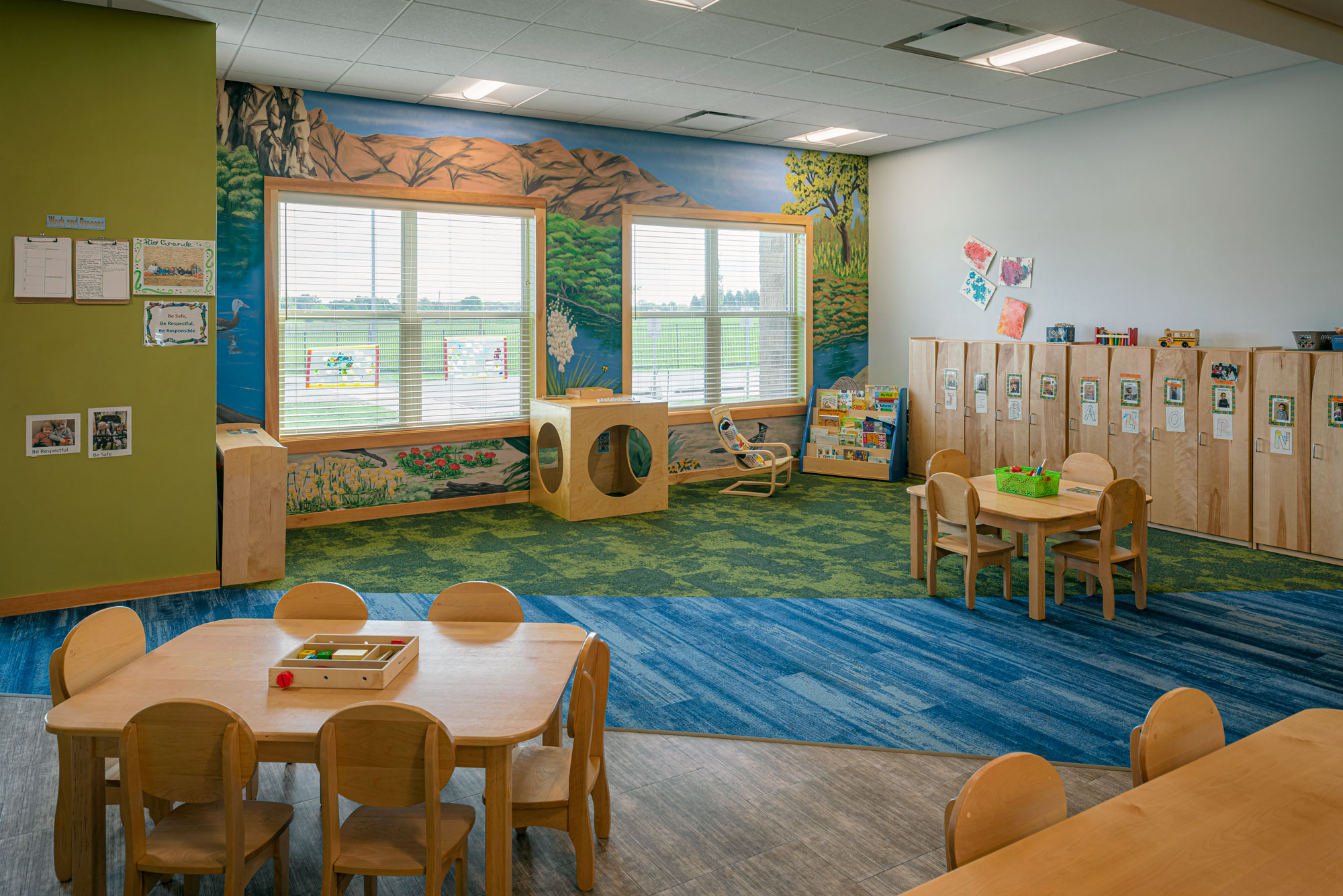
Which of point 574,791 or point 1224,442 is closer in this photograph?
point 574,791

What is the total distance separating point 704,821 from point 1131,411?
5.55 m

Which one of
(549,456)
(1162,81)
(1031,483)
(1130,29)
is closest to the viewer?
(1031,483)

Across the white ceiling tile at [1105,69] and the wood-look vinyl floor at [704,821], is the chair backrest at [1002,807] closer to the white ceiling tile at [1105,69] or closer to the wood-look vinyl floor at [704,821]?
the wood-look vinyl floor at [704,821]

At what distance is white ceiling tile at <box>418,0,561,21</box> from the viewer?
522cm

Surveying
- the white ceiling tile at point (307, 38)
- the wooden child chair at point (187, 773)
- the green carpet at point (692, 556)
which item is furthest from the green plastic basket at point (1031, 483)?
the white ceiling tile at point (307, 38)

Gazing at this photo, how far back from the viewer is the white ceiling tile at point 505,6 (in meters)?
5.22

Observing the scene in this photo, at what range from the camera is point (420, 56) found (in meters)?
6.22

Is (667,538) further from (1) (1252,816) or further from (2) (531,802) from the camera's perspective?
(1) (1252,816)

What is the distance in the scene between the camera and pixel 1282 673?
4.38 metres

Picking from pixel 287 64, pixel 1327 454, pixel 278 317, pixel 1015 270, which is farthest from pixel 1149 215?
pixel 278 317

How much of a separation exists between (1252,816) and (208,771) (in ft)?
7.29

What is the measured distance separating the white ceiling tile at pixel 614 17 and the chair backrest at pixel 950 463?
10.1 ft

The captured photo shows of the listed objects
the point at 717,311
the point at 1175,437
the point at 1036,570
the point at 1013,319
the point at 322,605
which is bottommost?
the point at 1036,570

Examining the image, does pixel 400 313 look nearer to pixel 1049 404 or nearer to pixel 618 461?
pixel 618 461
